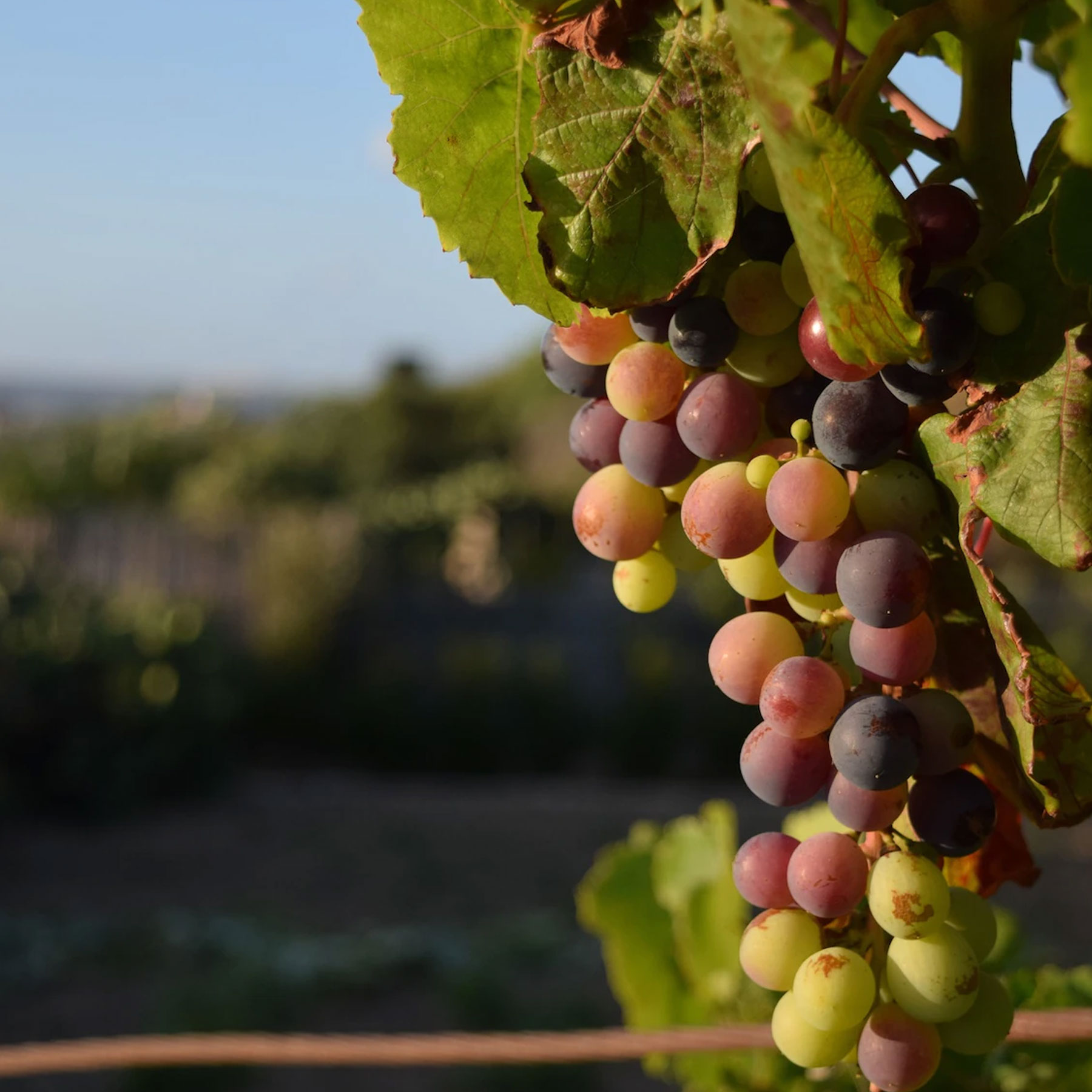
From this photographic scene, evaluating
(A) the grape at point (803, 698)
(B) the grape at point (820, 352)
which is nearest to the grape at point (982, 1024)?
(A) the grape at point (803, 698)

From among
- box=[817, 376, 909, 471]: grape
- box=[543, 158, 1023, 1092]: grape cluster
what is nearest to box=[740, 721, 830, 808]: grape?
box=[543, 158, 1023, 1092]: grape cluster

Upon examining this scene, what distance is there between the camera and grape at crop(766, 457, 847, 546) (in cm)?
40

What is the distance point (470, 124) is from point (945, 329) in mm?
165

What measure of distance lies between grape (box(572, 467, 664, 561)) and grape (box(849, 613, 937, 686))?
0.10 metres

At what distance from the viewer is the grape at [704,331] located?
1.36 ft

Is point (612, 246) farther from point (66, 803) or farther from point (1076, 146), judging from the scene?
point (66, 803)

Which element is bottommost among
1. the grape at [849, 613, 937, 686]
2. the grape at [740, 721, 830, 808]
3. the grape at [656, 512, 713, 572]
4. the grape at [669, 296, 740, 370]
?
the grape at [740, 721, 830, 808]

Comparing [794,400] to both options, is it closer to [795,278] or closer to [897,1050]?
[795,278]

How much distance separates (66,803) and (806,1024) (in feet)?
22.7

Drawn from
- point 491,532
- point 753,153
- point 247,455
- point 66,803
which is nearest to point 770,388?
point 753,153

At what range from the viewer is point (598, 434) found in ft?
1.66

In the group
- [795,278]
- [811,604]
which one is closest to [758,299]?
[795,278]

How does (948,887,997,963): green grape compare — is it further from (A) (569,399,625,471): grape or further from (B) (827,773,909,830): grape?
(A) (569,399,625,471): grape

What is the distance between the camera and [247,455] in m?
12.5
